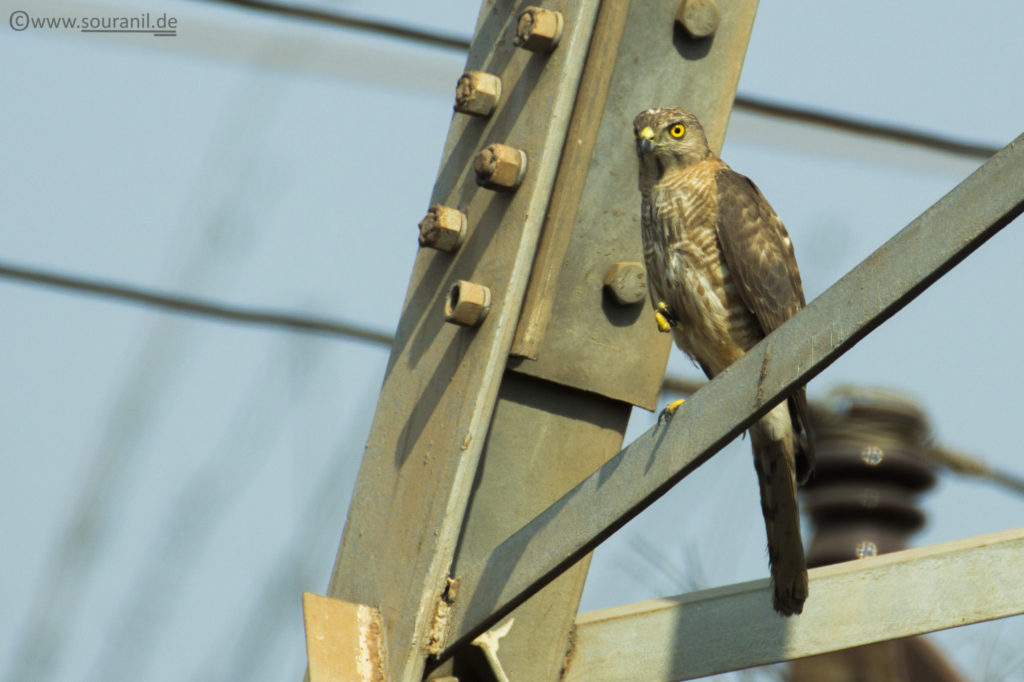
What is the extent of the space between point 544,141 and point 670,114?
52 cm

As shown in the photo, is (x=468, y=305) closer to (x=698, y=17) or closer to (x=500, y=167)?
(x=500, y=167)

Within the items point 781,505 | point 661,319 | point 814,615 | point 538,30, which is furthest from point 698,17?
point 814,615

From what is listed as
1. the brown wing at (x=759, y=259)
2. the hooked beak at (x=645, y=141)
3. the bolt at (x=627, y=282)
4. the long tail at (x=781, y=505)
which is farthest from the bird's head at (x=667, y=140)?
the long tail at (x=781, y=505)

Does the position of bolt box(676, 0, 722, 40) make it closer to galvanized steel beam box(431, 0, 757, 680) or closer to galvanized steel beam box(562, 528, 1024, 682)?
galvanized steel beam box(431, 0, 757, 680)

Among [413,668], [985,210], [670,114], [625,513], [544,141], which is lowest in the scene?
[413,668]

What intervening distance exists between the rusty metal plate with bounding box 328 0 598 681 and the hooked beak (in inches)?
14.2

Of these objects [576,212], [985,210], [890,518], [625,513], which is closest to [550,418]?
[576,212]

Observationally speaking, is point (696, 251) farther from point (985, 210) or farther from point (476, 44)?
point (985, 210)

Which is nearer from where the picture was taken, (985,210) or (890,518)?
(985,210)

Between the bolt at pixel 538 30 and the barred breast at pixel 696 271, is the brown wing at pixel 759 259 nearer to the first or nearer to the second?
the barred breast at pixel 696 271

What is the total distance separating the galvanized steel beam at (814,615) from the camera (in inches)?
105

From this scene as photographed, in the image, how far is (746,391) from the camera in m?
2.29

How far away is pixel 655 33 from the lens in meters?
3.26

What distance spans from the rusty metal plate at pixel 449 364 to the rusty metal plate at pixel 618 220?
0.53 feet
